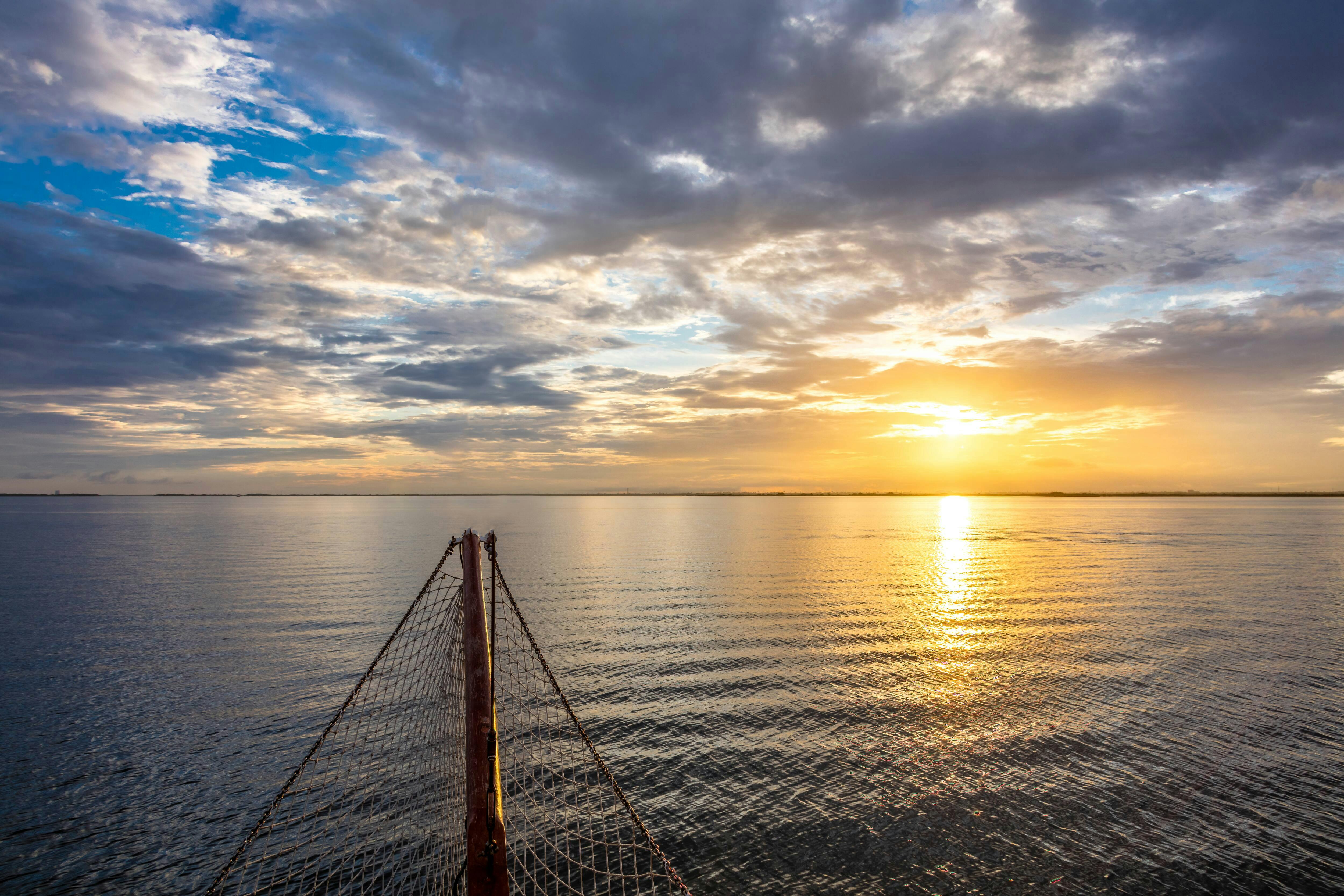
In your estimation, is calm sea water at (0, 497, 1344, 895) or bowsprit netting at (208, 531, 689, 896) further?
calm sea water at (0, 497, 1344, 895)

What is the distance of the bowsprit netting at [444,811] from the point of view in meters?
13.5

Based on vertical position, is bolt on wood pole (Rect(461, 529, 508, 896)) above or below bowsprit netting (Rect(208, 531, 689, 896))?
above

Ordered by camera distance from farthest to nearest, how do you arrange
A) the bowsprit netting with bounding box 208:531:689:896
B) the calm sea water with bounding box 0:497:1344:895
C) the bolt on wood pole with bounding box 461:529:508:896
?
1. the calm sea water with bounding box 0:497:1344:895
2. the bowsprit netting with bounding box 208:531:689:896
3. the bolt on wood pole with bounding box 461:529:508:896

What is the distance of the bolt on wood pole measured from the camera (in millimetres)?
6719

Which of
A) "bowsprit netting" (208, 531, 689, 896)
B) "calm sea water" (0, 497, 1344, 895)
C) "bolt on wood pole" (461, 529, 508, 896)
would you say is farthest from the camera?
"calm sea water" (0, 497, 1344, 895)

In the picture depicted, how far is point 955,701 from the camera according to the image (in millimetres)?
25594

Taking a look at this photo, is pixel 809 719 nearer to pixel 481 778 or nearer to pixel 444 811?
pixel 444 811

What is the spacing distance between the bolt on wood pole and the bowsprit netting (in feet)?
0.47

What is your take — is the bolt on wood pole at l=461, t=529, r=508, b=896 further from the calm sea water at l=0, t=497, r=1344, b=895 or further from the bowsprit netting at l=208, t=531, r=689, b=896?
the calm sea water at l=0, t=497, r=1344, b=895

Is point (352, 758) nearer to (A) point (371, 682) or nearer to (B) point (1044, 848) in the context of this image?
(A) point (371, 682)

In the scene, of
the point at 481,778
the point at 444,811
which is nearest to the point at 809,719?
the point at 444,811

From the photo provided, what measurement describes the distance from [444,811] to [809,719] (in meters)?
12.6

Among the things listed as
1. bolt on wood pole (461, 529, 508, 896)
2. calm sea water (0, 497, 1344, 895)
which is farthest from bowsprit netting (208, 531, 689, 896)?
calm sea water (0, 497, 1344, 895)

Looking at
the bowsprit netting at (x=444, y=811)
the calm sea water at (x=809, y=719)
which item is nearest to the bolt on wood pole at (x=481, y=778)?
the bowsprit netting at (x=444, y=811)
